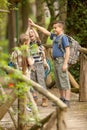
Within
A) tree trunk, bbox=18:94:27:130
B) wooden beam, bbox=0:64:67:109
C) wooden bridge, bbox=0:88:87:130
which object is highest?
wooden beam, bbox=0:64:67:109

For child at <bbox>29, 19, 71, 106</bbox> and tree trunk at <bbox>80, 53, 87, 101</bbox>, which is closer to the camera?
child at <bbox>29, 19, 71, 106</bbox>

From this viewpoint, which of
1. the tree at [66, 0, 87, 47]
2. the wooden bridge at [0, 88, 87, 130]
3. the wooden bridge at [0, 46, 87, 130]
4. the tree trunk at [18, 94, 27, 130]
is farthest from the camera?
the tree at [66, 0, 87, 47]

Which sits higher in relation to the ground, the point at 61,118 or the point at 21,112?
the point at 61,118

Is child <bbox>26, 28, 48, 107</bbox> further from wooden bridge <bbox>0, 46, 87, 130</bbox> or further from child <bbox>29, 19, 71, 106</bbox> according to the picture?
wooden bridge <bbox>0, 46, 87, 130</bbox>

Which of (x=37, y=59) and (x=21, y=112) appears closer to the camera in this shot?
(x=21, y=112)

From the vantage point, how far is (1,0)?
1078 cm

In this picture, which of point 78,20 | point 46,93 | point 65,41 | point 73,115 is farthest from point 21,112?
point 78,20

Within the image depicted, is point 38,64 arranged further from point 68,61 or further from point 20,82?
point 20,82

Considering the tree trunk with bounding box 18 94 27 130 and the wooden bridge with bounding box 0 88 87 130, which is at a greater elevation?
the tree trunk with bounding box 18 94 27 130

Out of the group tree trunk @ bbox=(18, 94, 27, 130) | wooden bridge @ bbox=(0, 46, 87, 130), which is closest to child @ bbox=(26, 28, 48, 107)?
wooden bridge @ bbox=(0, 46, 87, 130)

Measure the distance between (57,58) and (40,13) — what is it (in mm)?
7213

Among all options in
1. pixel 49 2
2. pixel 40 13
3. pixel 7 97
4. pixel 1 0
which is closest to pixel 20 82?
pixel 7 97

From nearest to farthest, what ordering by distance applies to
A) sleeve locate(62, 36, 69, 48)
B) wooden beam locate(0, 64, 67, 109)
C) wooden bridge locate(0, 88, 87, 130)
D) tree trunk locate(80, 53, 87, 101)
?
1. wooden beam locate(0, 64, 67, 109)
2. wooden bridge locate(0, 88, 87, 130)
3. sleeve locate(62, 36, 69, 48)
4. tree trunk locate(80, 53, 87, 101)

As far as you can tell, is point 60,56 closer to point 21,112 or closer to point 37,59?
point 37,59
